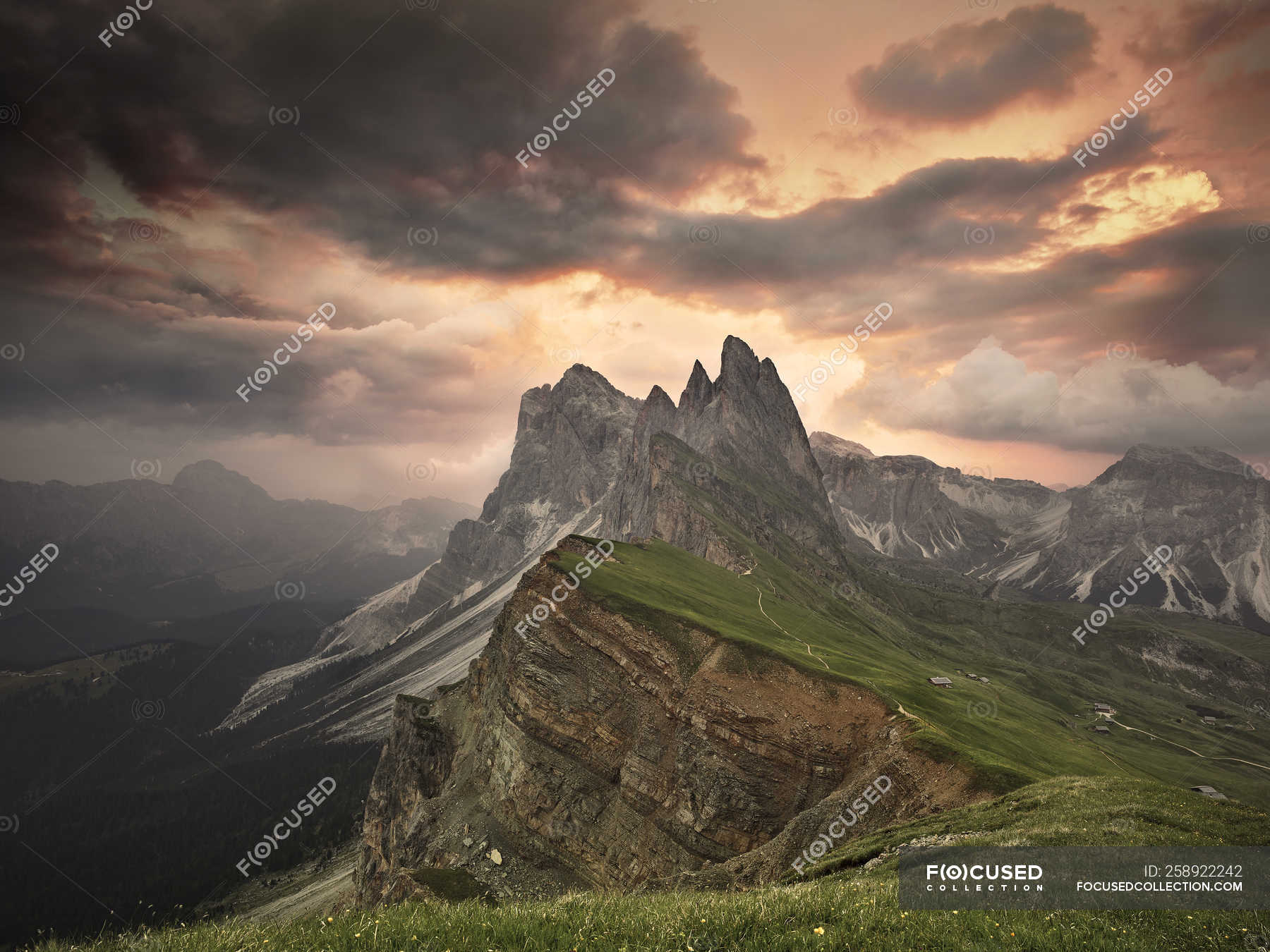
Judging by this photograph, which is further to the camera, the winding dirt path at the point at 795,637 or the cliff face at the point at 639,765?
the winding dirt path at the point at 795,637

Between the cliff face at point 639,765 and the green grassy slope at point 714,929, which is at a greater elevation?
the green grassy slope at point 714,929

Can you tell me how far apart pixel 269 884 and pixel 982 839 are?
18939cm

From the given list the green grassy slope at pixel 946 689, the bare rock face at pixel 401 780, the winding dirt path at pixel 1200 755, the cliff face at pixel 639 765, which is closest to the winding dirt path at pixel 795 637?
the green grassy slope at pixel 946 689

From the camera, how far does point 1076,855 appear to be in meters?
16.1

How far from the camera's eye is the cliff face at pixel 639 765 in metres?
46.6

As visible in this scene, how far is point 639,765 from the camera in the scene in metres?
53.5

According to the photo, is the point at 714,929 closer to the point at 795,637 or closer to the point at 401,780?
the point at 795,637

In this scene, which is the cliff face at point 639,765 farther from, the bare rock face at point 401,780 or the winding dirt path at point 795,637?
the winding dirt path at point 795,637

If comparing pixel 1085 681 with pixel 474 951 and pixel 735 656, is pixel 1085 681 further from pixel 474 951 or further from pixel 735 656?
pixel 474 951

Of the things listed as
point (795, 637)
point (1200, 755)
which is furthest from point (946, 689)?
point (1200, 755)

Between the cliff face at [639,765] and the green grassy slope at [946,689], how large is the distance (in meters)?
2.87

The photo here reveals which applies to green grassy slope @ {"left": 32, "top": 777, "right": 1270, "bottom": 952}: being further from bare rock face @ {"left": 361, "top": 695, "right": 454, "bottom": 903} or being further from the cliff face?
bare rock face @ {"left": 361, "top": 695, "right": 454, "bottom": 903}

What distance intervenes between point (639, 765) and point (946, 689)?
2054 inches

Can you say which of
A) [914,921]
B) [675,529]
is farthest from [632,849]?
[675,529]
